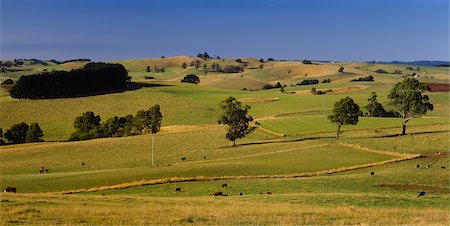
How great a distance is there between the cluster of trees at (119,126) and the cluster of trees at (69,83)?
47936 millimetres

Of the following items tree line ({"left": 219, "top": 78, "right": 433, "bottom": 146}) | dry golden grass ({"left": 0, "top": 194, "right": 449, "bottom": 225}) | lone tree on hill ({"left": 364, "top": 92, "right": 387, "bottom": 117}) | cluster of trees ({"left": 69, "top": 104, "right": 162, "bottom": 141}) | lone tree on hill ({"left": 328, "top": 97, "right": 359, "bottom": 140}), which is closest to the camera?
dry golden grass ({"left": 0, "top": 194, "right": 449, "bottom": 225})

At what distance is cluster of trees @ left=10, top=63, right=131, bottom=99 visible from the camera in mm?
160000

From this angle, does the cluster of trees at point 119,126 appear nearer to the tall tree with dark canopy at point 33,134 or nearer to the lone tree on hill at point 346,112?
the tall tree with dark canopy at point 33,134

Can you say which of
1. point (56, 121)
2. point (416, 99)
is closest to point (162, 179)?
point (416, 99)

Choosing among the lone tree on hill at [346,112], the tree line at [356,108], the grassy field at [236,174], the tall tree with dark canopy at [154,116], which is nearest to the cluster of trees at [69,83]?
the grassy field at [236,174]

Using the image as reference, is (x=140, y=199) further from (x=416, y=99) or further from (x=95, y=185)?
(x=416, y=99)

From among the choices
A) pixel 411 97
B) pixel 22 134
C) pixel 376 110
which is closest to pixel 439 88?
pixel 376 110

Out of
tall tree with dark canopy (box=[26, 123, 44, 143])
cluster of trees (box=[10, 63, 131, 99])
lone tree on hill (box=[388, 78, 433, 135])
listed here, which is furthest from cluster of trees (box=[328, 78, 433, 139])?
cluster of trees (box=[10, 63, 131, 99])

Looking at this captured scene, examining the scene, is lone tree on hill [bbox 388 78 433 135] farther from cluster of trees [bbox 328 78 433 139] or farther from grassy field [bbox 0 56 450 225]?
grassy field [bbox 0 56 450 225]

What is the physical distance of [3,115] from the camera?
133 metres

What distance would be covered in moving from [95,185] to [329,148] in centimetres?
3939

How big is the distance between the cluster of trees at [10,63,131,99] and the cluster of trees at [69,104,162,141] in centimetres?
4794

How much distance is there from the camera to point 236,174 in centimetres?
5866

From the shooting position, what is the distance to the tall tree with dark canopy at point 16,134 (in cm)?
11206
